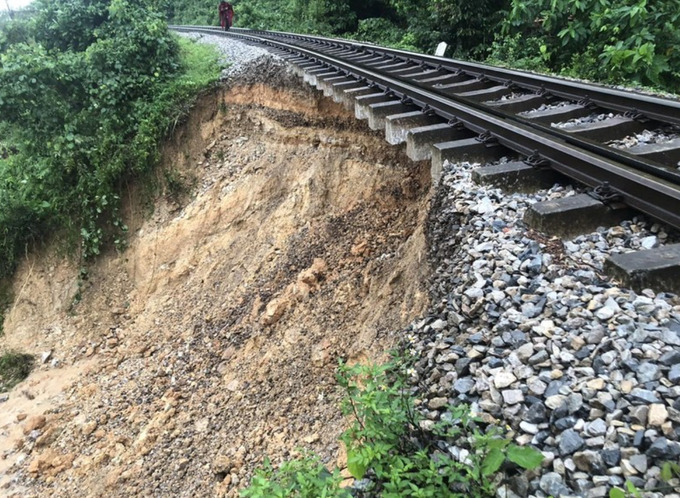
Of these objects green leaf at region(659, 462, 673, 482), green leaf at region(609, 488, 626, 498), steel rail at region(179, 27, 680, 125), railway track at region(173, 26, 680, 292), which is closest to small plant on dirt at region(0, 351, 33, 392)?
railway track at region(173, 26, 680, 292)

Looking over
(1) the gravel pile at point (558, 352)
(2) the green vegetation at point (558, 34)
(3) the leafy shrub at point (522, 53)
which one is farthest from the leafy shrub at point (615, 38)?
(1) the gravel pile at point (558, 352)

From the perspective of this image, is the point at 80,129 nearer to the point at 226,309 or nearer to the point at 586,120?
the point at 226,309

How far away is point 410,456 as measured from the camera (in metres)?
2.34

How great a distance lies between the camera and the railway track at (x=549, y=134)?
3.05m

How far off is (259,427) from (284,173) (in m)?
5.11

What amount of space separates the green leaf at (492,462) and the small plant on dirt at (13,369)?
972 cm

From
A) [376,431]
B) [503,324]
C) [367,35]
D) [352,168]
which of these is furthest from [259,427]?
[367,35]

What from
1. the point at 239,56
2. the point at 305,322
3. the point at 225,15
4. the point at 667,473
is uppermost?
the point at 225,15

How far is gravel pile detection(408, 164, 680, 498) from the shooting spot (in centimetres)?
191

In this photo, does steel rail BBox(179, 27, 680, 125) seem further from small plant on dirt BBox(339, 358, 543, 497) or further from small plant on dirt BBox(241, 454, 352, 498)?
small plant on dirt BBox(241, 454, 352, 498)

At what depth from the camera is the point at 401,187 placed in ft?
21.7

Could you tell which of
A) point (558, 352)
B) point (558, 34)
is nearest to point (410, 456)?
point (558, 352)

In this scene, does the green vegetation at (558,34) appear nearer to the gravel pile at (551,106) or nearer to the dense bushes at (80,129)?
the gravel pile at (551,106)

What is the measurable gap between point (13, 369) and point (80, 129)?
5.03 metres
